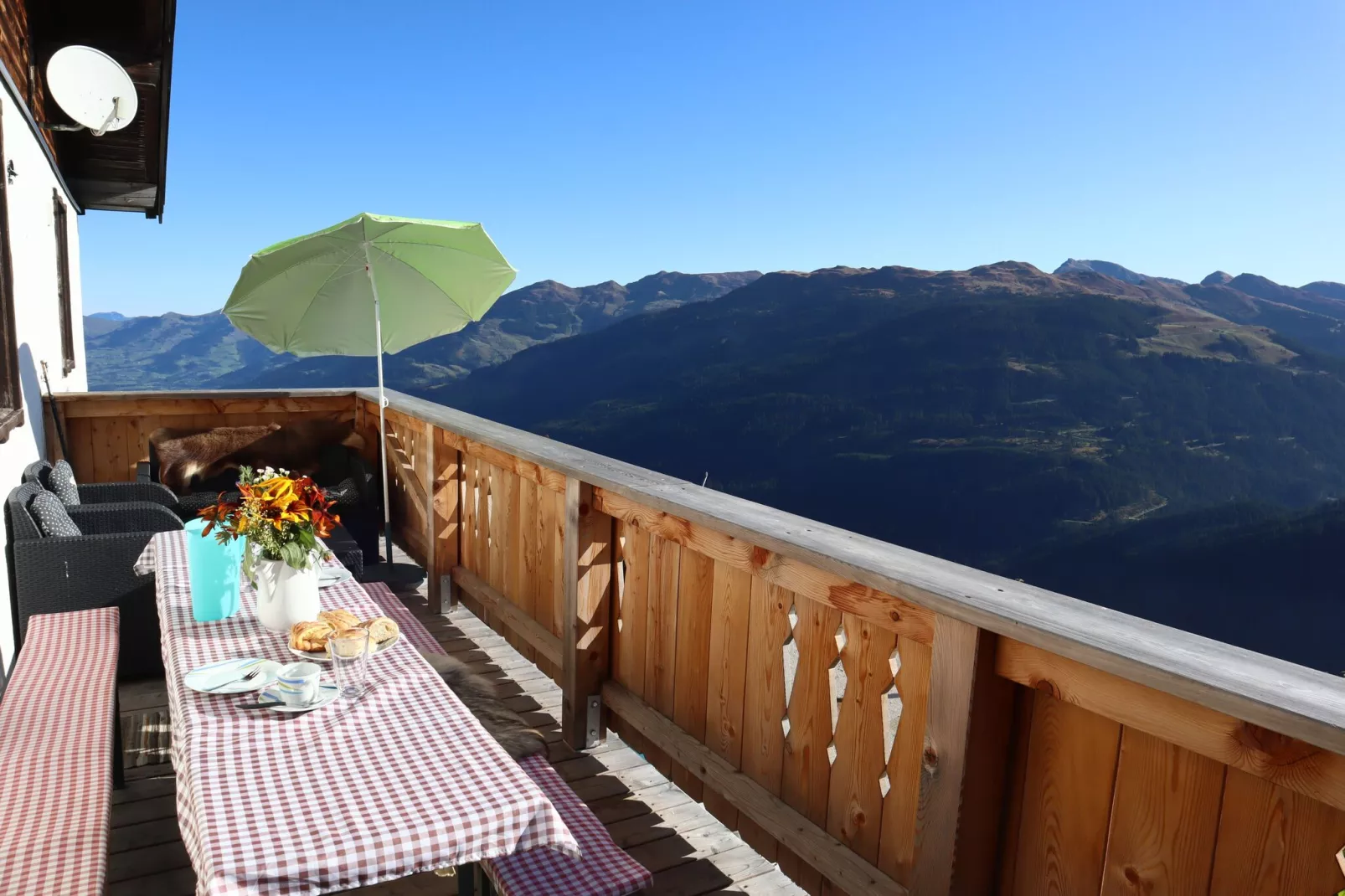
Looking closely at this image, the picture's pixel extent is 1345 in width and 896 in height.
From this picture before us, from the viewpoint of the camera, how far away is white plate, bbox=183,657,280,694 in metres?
1.52

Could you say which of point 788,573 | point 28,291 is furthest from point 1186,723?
point 28,291

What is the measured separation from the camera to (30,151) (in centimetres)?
427

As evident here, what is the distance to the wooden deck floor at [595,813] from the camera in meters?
2.04

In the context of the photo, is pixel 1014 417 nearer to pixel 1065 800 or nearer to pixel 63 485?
pixel 63 485

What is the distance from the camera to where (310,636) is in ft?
5.62

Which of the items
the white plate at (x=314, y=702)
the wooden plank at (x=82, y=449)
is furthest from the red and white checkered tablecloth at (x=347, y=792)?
the wooden plank at (x=82, y=449)

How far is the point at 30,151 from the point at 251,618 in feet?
12.6

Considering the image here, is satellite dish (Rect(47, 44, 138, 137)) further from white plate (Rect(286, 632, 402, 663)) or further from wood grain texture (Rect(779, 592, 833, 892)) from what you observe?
wood grain texture (Rect(779, 592, 833, 892))

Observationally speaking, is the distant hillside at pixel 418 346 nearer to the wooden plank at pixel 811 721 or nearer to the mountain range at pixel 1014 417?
the mountain range at pixel 1014 417

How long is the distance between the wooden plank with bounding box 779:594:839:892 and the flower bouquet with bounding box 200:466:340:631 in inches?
43.6

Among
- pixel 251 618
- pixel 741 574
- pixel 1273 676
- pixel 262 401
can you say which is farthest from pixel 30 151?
pixel 1273 676

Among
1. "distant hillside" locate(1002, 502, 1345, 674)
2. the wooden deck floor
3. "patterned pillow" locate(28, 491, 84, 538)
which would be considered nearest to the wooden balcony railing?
the wooden deck floor

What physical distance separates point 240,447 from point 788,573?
4.35 meters

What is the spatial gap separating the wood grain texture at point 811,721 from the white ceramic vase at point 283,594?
1098 mm
